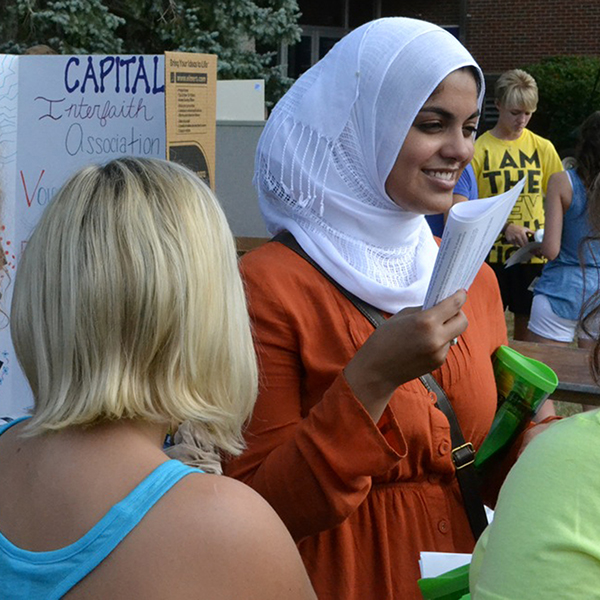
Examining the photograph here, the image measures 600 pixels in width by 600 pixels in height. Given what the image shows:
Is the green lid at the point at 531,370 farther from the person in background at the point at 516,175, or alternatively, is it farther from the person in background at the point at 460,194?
the person in background at the point at 516,175

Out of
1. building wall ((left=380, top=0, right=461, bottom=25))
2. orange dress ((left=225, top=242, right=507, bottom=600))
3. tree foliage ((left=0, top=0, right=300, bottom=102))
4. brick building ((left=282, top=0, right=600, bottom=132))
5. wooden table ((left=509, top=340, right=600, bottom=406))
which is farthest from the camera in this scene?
building wall ((left=380, top=0, right=461, bottom=25))

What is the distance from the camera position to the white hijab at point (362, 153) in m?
2.11

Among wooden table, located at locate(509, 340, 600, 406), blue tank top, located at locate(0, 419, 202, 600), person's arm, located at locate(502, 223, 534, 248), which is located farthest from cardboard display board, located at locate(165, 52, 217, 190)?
person's arm, located at locate(502, 223, 534, 248)

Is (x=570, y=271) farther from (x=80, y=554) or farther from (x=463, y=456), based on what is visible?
(x=80, y=554)

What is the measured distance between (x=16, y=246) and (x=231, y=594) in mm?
2449

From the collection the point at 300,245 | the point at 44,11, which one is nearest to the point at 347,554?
the point at 300,245

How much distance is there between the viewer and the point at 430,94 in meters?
2.11

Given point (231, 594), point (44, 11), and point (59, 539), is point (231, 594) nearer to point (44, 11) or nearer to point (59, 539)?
point (59, 539)

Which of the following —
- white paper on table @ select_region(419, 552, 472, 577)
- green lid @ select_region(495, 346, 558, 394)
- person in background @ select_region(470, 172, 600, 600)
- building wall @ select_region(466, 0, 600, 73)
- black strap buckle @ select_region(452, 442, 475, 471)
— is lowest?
white paper on table @ select_region(419, 552, 472, 577)

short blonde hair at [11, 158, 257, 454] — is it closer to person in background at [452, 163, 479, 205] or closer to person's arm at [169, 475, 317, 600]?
person's arm at [169, 475, 317, 600]

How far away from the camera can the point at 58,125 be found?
3482 mm

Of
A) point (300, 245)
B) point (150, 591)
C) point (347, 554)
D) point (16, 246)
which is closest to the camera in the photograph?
point (150, 591)

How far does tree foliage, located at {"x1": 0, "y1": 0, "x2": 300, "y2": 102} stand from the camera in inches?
363

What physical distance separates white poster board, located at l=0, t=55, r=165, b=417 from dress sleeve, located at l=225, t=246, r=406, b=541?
155cm
